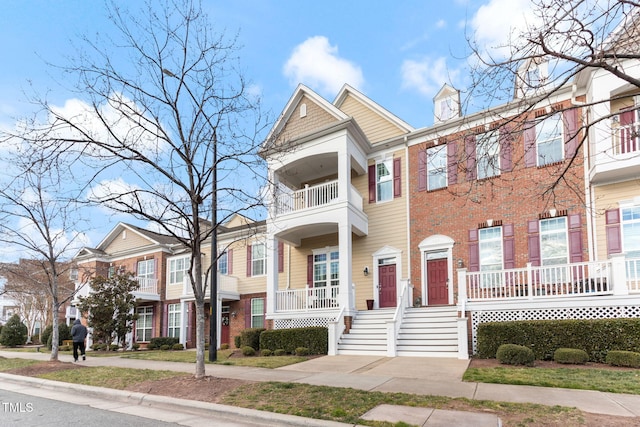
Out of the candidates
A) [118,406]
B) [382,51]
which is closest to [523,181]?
[382,51]

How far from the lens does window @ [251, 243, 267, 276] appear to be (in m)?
23.0

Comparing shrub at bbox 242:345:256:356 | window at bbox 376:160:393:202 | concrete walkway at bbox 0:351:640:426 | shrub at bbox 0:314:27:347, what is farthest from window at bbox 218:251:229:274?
shrub at bbox 0:314:27:347

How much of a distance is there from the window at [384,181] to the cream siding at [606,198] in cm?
736

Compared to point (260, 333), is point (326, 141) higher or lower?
higher

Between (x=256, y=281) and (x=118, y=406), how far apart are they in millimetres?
15221

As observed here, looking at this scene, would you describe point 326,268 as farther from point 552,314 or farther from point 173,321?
point 173,321

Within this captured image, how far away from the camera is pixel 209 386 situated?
8344 millimetres

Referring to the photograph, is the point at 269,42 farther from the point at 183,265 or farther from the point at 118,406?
the point at 183,265

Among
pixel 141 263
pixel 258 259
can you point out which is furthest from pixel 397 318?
pixel 141 263

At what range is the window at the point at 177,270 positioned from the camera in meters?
26.7

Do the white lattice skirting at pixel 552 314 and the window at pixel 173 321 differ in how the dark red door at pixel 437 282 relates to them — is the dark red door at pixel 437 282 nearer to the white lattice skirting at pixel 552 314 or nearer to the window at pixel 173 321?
the white lattice skirting at pixel 552 314

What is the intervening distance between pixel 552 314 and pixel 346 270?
263 inches

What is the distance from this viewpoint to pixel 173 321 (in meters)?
26.5

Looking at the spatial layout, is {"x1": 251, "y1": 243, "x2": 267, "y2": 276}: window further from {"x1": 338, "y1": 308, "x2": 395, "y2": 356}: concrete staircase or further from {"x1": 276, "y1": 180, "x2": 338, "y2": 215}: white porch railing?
{"x1": 338, "y1": 308, "x2": 395, "y2": 356}: concrete staircase
